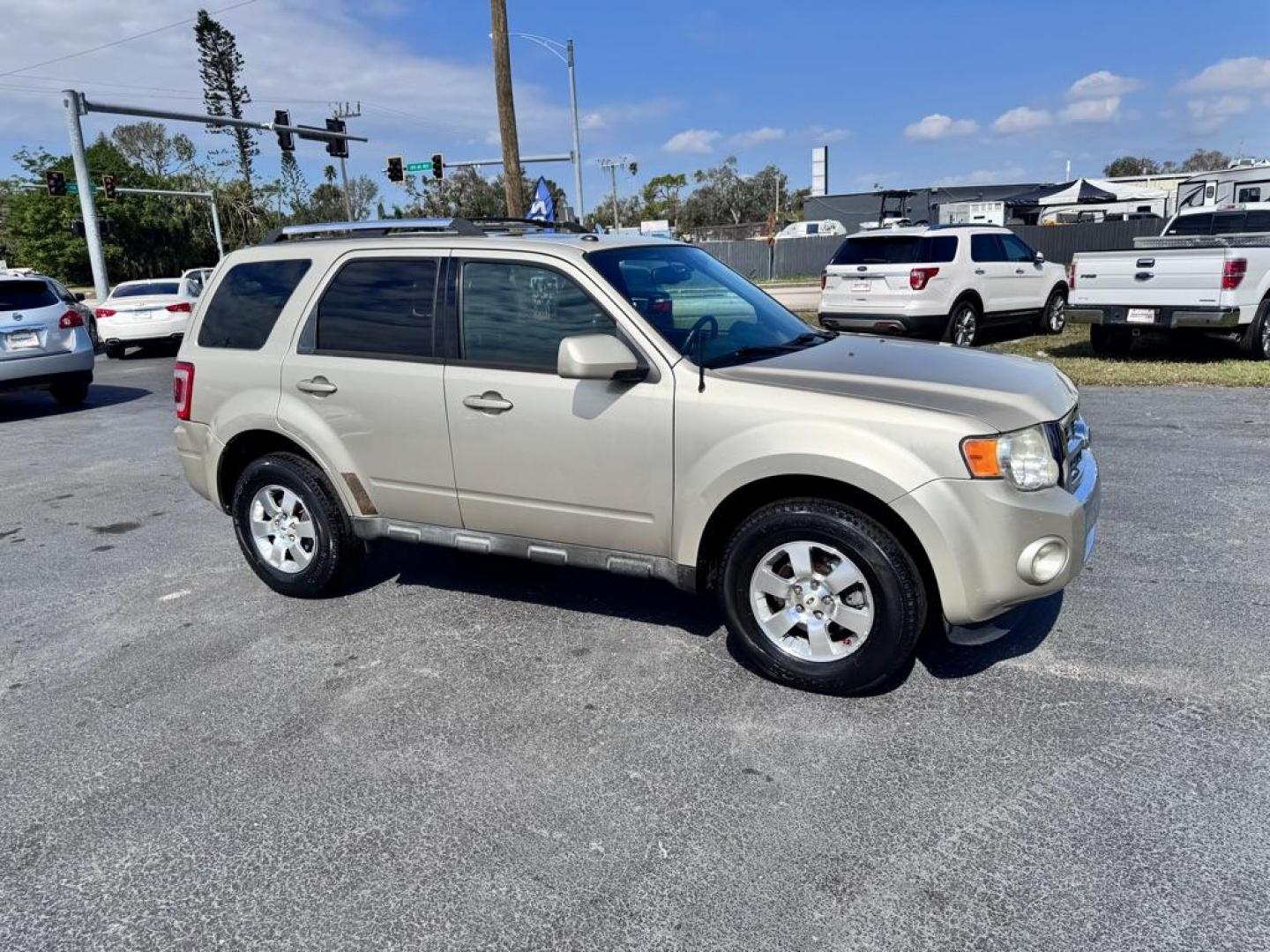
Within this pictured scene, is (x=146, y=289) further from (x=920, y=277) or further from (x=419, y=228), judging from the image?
(x=419, y=228)

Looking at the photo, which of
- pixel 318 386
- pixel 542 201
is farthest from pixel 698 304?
pixel 542 201

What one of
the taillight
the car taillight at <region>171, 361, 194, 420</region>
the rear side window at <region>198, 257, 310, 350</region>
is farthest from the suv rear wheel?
the car taillight at <region>171, 361, 194, 420</region>

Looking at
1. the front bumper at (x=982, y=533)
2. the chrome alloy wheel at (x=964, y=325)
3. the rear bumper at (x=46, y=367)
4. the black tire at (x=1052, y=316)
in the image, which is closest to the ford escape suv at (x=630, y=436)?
the front bumper at (x=982, y=533)

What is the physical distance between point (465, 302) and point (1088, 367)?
981cm

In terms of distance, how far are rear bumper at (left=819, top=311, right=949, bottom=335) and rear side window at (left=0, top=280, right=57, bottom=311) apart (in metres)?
10.2

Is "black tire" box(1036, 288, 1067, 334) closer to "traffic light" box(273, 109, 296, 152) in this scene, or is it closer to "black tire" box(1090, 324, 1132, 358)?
"black tire" box(1090, 324, 1132, 358)

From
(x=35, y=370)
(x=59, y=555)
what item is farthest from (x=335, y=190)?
(x=59, y=555)

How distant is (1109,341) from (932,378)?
34.2 feet

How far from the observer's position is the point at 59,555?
5922mm

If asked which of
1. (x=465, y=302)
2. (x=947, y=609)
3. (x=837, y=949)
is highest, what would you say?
(x=465, y=302)

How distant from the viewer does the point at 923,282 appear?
41.7 ft

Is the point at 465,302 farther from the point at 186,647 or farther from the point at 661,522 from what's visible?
the point at 186,647

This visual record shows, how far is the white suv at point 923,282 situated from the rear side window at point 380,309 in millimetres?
9550

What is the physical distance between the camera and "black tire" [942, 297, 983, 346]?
13.1 metres
